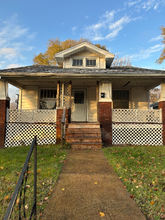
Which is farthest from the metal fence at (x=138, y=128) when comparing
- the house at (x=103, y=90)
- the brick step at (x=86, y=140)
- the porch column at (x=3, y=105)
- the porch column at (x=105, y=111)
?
the porch column at (x=3, y=105)

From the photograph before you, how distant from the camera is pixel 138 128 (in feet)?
27.3

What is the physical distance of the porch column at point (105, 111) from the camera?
7.91 metres

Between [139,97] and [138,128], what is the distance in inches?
136

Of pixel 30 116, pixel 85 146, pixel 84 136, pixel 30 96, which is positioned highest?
pixel 30 96

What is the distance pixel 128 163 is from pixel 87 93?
686 cm

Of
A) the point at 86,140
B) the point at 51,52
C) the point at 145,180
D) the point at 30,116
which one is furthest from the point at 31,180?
the point at 51,52

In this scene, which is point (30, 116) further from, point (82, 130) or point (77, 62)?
point (77, 62)

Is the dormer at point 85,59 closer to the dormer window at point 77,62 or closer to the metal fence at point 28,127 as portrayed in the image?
the dormer window at point 77,62

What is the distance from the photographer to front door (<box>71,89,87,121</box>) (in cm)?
1077

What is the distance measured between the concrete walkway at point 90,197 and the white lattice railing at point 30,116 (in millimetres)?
4391

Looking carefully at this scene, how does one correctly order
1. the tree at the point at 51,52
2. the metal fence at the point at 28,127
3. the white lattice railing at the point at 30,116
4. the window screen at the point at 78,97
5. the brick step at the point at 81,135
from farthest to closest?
the tree at the point at 51,52, the window screen at the point at 78,97, the white lattice railing at the point at 30,116, the metal fence at the point at 28,127, the brick step at the point at 81,135

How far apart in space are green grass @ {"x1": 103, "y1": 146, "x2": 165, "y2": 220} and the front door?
5.48 metres

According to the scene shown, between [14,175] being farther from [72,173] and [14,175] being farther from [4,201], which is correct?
[72,173]

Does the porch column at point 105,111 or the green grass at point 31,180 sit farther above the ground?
the porch column at point 105,111
